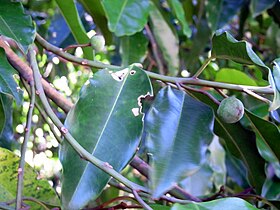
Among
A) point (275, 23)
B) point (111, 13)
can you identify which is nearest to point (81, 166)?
point (111, 13)

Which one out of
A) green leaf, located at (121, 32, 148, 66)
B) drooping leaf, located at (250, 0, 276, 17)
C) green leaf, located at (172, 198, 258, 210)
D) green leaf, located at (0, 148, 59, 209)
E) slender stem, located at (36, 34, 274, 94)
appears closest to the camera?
green leaf, located at (172, 198, 258, 210)

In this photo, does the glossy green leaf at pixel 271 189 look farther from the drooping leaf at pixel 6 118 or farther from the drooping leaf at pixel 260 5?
the drooping leaf at pixel 260 5

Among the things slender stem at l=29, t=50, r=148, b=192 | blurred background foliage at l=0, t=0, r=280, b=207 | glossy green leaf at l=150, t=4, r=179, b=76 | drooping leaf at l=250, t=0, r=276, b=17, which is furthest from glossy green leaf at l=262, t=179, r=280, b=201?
drooping leaf at l=250, t=0, r=276, b=17

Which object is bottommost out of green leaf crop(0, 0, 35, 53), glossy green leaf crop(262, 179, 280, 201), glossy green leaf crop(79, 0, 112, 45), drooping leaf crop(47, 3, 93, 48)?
glossy green leaf crop(262, 179, 280, 201)

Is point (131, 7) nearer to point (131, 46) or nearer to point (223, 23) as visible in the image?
point (131, 46)

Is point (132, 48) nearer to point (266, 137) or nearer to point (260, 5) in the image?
point (260, 5)

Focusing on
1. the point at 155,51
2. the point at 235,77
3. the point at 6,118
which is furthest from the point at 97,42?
the point at 155,51

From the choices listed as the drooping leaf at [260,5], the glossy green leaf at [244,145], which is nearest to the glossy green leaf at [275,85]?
the glossy green leaf at [244,145]

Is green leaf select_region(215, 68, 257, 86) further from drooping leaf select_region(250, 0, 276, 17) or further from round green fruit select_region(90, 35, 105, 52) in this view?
round green fruit select_region(90, 35, 105, 52)
